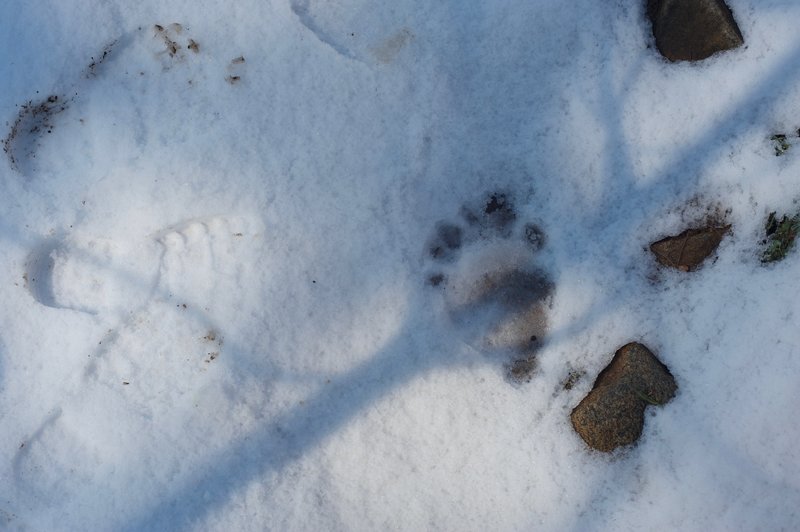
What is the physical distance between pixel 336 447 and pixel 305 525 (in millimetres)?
454

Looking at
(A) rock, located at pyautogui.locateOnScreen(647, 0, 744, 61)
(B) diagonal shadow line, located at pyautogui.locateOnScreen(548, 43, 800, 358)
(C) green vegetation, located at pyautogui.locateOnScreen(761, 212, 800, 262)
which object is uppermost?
(A) rock, located at pyautogui.locateOnScreen(647, 0, 744, 61)

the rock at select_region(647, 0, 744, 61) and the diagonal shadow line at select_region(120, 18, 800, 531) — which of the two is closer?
the rock at select_region(647, 0, 744, 61)

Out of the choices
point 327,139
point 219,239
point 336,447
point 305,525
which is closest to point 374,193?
point 327,139

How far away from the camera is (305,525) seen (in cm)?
300

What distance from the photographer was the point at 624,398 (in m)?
2.89

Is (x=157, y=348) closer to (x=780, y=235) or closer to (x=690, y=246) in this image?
(x=690, y=246)

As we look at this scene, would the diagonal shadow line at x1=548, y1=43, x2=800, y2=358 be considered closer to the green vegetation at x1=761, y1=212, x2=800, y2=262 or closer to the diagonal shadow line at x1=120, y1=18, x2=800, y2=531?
the diagonal shadow line at x1=120, y1=18, x2=800, y2=531

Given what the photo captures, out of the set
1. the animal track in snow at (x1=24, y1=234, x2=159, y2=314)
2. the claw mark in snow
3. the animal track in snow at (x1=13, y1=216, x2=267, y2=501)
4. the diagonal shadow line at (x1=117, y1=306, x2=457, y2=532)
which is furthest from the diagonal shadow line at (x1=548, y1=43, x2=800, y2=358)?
the animal track in snow at (x1=24, y1=234, x2=159, y2=314)

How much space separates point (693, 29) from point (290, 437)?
3.10 m

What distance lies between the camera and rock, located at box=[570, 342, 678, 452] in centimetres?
289

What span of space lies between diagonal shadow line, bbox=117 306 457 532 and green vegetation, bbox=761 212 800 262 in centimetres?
179

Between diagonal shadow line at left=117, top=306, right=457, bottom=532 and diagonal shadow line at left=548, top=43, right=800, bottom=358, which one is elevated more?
diagonal shadow line at left=548, top=43, right=800, bottom=358

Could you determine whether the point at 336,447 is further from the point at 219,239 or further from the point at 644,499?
the point at 644,499

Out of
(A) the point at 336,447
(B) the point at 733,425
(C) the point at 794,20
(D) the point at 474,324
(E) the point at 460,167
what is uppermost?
(C) the point at 794,20
